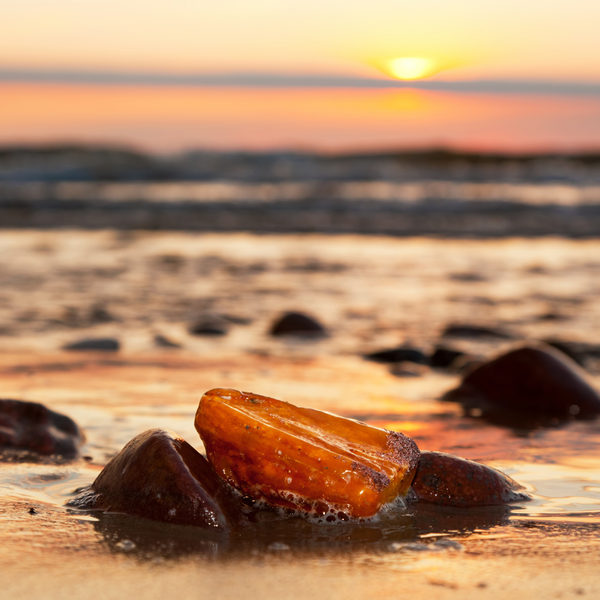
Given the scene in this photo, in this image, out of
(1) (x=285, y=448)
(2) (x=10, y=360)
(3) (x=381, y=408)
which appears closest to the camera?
(1) (x=285, y=448)

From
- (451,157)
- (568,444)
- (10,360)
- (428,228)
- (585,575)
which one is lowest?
(585,575)

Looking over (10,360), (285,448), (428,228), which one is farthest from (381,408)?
(428,228)

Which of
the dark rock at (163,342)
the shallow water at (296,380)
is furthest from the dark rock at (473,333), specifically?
the dark rock at (163,342)

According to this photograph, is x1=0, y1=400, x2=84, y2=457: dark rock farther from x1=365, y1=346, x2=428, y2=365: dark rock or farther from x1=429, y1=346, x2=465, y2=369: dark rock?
x1=429, y1=346, x2=465, y2=369: dark rock

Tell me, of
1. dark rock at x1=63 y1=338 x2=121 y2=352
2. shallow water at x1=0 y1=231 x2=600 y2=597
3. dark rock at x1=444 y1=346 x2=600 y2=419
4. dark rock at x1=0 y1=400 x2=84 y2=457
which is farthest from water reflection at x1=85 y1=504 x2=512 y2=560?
dark rock at x1=63 y1=338 x2=121 y2=352

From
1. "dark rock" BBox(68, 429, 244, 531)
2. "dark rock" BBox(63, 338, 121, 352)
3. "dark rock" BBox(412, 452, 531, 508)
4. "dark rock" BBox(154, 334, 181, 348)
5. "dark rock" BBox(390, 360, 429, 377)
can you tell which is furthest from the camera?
"dark rock" BBox(154, 334, 181, 348)

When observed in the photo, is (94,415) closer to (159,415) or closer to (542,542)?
(159,415)

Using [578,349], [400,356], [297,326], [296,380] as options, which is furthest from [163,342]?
[578,349]

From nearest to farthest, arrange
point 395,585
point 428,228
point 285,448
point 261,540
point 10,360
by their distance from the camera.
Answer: point 395,585, point 261,540, point 285,448, point 10,360, point 428,228
